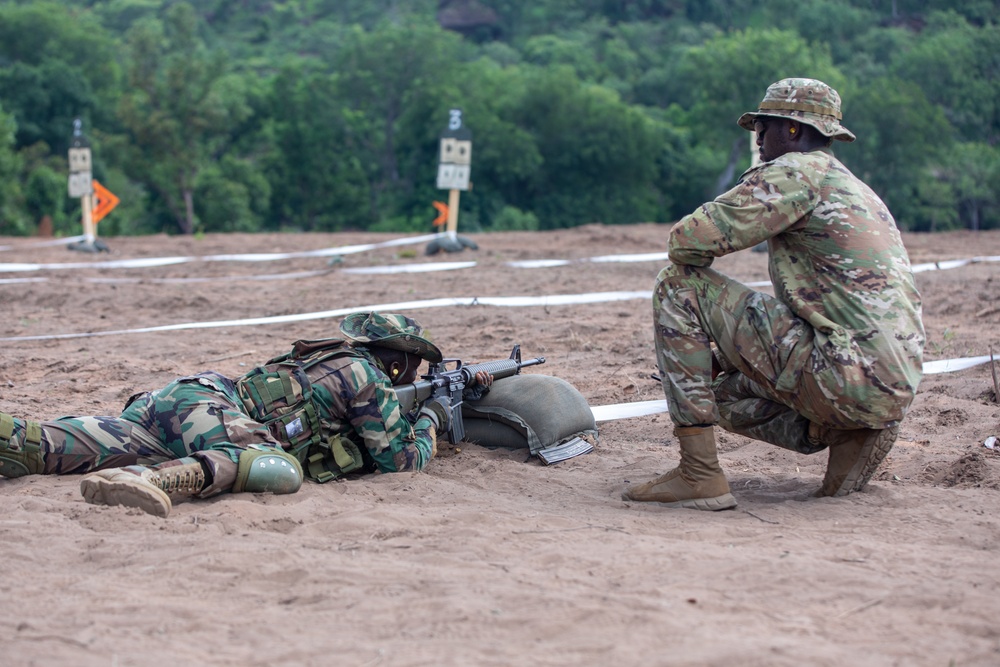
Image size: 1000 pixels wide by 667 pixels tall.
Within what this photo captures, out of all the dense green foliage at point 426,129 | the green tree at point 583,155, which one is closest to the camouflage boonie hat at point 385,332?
the dense green foliage at point 426,129

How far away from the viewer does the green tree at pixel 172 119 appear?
30969mm

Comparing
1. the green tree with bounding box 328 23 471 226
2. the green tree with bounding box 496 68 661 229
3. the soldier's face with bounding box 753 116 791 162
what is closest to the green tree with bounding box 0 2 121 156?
the green tree with bounding box 328 23 471 226

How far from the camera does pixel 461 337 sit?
8.08m

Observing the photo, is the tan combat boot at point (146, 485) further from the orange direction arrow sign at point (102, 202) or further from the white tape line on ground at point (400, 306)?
the orange direction arrow sign at point (102, 202)

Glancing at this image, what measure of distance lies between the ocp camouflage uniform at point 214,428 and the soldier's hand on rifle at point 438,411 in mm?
308

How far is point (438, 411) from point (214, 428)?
1212mm

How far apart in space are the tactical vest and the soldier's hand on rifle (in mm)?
523

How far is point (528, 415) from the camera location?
5.19 m

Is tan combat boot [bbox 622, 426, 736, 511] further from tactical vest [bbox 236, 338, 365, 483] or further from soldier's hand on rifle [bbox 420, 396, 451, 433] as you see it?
tactical vest [bbox 236, 338, 365, 483]

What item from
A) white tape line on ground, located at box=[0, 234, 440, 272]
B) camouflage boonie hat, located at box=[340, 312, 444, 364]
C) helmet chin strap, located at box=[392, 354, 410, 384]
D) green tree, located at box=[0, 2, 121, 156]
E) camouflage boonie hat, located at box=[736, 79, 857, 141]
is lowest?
white tape line on ground, located at box=[0, 234, 440, 272]

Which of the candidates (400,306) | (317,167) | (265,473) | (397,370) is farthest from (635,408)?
(317,167)

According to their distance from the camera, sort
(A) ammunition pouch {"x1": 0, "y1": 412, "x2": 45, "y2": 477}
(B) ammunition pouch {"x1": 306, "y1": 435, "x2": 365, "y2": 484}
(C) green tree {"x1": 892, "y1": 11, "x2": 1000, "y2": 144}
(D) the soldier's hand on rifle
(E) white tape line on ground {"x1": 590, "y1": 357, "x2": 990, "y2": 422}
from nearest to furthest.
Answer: (A) ammunition pouch {"x1": 0, "y1": 412, "x2": 45, "y2": 477} < (B) ammunition pouch {"x1": 306, "y1": 435, "x2": 365, "y2": 484} < (D) the soldier's hand on rifle < (E) white tape line on ground {"x1": 590, "y1": 357, "x2": 990, "y2": 422} < (C) green tree {"x1": 892, "y1": 11, "x2": 1000, "y2": 144}

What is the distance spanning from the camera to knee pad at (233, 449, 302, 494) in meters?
4.15

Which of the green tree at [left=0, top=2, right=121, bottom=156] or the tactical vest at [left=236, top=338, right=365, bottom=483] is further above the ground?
the green tree at [left=0, top=2, right=121, bottom=156]
